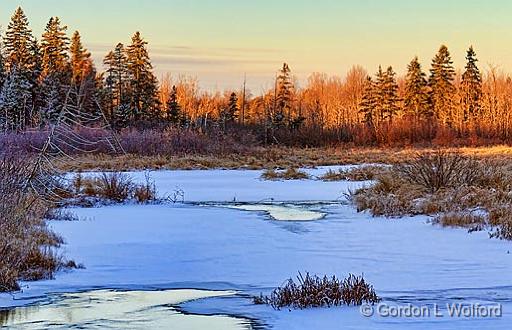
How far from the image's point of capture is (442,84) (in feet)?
260

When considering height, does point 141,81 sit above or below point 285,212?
above

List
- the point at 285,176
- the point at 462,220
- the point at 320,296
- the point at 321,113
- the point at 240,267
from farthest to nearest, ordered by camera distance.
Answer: the point at 321,113 → the point at 285,176 → the point at 462,220 → the point at 240,267 → the point at 320,296

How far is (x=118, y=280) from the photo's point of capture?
30.1ft

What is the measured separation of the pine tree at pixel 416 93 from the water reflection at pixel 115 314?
72996 mm

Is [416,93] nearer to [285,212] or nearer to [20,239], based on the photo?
[285,212]

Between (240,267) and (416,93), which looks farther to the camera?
(416,93)

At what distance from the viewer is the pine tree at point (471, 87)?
77.2 m

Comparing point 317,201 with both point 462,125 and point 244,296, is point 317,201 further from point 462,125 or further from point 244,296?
point 462,125

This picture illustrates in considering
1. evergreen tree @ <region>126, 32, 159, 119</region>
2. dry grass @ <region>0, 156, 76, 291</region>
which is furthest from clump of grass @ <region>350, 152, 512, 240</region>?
evergreen tree @ <region>126, 32, 159, 119</region>

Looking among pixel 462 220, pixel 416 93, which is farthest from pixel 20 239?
pixel 416 93

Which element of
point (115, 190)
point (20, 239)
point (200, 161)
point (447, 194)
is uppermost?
point (200, 161)

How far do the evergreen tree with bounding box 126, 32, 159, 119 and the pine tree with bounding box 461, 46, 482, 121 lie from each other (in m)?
33.7

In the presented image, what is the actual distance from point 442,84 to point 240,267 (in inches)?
2881

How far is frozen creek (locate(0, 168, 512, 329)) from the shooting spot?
7125mm
